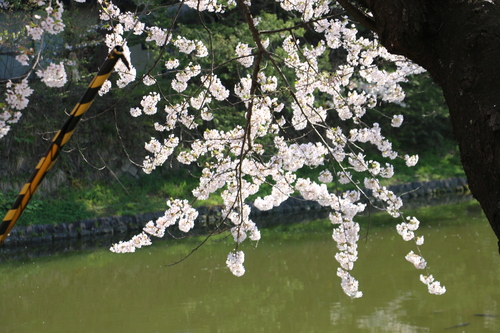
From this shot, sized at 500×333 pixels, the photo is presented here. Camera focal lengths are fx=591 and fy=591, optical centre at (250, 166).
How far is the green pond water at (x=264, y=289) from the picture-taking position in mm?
4512

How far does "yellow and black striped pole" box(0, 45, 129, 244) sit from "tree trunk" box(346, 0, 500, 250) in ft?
2.52

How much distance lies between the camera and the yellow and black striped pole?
910 millimetres

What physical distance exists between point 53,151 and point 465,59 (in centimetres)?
91

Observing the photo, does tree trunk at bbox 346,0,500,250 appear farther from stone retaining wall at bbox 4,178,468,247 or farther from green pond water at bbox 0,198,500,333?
stone retaining wall at bbox 4,178,468,247

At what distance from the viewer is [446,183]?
1143 centimetres

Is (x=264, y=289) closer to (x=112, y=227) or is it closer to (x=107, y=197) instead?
(x=112, y=227)

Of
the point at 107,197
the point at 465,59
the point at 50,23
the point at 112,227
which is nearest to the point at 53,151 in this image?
the point at 465,59

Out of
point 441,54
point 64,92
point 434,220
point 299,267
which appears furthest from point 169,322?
point 64,92

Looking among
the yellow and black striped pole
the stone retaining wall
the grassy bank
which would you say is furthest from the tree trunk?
the grassy bank

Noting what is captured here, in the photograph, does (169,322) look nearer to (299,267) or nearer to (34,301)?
(34,301)

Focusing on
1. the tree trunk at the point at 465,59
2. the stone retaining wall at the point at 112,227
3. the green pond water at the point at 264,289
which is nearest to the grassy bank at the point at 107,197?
the stone retaining wall at the point at 112,227

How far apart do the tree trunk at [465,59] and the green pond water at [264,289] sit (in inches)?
124

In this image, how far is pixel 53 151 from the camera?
3.01 ft

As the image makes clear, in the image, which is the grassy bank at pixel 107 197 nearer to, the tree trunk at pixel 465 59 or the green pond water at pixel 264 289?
the green pond water at pixel 264 289
